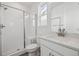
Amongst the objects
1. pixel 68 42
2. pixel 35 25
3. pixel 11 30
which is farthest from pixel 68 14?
pixel 11 30

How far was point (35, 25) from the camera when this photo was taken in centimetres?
192

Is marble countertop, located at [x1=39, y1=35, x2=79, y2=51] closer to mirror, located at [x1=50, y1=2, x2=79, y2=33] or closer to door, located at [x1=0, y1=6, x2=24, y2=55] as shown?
mirror, located at [x1=50, y1=2, x2=79, y2=33]

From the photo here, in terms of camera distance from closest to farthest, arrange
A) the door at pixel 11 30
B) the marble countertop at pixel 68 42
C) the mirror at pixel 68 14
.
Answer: the marble countertop at pixel 68 42
the mirror at pixel 68 14
the door at pixel 11 30

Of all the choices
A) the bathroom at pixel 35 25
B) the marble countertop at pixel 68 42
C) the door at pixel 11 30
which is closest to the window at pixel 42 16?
the bathroom at pixel 35 25

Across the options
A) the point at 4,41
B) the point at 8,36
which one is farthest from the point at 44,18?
the point at 4,41

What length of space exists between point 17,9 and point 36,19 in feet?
2.08

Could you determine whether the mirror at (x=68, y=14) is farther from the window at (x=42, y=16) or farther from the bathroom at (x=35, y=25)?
the window at (x=42, y=16)

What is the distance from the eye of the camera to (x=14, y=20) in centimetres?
186

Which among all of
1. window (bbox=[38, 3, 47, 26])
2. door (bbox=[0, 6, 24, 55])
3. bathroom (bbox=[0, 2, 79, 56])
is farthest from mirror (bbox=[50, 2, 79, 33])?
door (bbox=[0, 6, 24, 55])

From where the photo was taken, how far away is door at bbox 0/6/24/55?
1659 millimetres

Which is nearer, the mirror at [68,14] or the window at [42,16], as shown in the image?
the mirror at [68,14]

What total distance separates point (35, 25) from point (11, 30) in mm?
697

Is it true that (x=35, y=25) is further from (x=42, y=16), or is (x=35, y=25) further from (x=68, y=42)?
(x=68, y=42)

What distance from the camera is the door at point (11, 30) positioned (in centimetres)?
166
